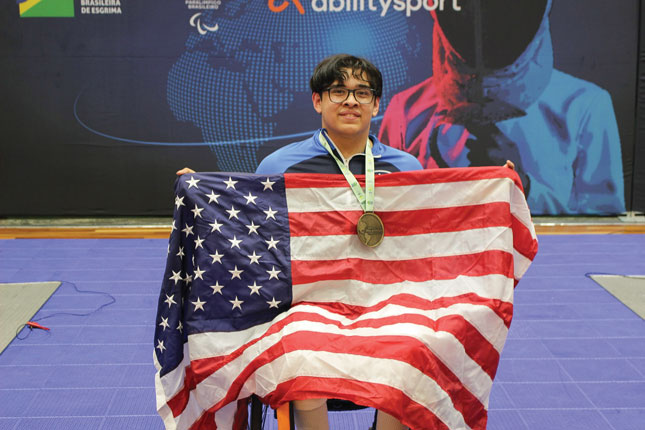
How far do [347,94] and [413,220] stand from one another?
45cm

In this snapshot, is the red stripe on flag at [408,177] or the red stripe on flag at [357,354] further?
the red stripe on flag at [408,177]

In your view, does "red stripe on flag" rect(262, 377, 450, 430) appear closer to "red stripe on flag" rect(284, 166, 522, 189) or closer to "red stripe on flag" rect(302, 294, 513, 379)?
"red stripe on flag" rect(302, 294, 513, 379)

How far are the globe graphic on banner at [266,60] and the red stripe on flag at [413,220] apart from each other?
12.7 ft

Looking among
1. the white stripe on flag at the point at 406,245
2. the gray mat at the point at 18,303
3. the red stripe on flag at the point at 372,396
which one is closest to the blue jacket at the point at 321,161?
the white stripe on flag at the point at 406,245

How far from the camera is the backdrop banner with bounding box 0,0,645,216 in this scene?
554cm

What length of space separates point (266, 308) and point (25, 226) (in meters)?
4.78

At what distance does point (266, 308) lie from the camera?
179cm

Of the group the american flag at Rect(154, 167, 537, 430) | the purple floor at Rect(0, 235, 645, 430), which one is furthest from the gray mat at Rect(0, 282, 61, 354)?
the american flag at Rect(154, 167, 537, 430)

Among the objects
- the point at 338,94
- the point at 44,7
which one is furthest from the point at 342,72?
the point at 44,7

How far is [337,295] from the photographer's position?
1.86 meters

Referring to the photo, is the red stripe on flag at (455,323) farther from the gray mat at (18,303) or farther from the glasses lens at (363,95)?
the gray mat at (18,303)

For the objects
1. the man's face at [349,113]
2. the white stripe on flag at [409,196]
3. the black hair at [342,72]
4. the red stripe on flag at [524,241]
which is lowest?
the red stripe on flag at [524,241]

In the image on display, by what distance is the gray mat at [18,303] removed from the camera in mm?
3305

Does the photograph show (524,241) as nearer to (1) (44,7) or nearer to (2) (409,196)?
(2) (409,196)
